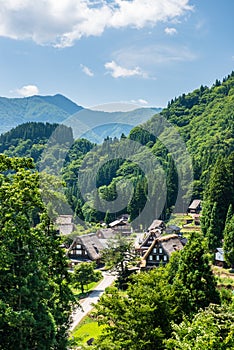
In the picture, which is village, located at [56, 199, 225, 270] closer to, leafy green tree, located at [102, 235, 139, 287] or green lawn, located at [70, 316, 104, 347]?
leafy green tree, located at [102, 235, 139, 287]

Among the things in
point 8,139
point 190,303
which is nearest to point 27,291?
point 190,303

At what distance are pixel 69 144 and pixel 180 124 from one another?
116 ft

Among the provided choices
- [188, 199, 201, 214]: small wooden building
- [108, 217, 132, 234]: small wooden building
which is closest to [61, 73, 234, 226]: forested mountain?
[188, 199, 201, 214]: small wooden building

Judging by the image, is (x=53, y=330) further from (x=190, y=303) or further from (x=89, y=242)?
(x=89, y=242)

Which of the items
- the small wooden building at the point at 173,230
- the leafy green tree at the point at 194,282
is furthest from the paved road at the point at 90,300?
the small wooden building at the point at 173,230

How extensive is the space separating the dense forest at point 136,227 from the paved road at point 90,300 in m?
2.54

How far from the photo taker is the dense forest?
998 centimetres

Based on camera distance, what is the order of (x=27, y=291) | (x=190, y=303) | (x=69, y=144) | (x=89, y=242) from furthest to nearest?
(x=69, y=144) < (x=89, y=242) < (x=190, y=303) < (x=27, y=291)

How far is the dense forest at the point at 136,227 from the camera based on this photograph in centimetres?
998

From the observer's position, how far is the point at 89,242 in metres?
42.9

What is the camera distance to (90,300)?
28.5m

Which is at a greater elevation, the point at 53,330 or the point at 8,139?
the point at 8,139

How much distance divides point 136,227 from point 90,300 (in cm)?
3314

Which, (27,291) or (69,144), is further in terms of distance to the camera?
(69,144)
